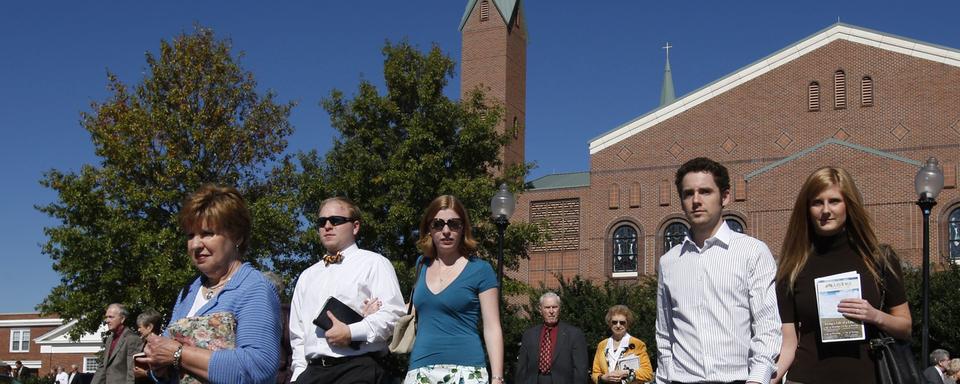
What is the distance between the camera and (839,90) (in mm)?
38719

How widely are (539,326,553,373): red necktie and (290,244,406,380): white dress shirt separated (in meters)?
4.48

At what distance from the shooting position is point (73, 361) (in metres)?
68.6

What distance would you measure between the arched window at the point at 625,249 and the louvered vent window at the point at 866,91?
9766 millimetres

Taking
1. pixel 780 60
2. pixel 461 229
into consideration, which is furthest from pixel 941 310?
pixel 461 229

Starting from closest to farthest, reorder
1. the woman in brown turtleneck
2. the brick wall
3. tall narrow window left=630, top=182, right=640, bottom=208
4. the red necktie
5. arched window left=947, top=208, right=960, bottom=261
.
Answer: the woman in brown turtleneck → the red necktie → arched window left=947, top=208, right=960, bottom=261 → the brick wall → tall narrow window left=630, top=182, right=640, bottom=208

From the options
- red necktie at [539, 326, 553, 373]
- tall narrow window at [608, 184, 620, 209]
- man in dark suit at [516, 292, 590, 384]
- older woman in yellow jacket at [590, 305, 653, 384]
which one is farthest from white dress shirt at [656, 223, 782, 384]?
tall narrow window at [608, 184, 620, 209]

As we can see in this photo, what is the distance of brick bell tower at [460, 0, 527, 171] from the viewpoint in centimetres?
4416

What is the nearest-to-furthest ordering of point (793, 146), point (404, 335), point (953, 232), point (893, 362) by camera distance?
point (893, 362) < point (404, 335) < point (953, 232) < point (793, 146)

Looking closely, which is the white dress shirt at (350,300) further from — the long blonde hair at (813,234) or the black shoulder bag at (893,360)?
the black shoulder bag at (893,360)

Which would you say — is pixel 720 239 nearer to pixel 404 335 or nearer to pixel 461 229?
pixel 461 229

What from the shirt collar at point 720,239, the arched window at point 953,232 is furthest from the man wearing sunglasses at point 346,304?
the arched window at point 953,232

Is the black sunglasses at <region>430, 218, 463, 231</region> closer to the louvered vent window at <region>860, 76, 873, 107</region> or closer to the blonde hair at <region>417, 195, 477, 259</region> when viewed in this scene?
the blonde hair at <region>417, 195, 477, 259</region>

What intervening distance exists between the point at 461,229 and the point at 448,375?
921 mm

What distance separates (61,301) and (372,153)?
869 cm
